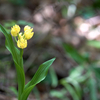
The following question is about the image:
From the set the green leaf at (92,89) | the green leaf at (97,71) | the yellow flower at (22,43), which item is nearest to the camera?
the yellow flower at (22,43)

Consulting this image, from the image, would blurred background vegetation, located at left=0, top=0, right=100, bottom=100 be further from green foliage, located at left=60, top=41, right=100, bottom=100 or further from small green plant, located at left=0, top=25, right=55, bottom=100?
small green plant, located at left=0, top=25, right=55, bottom=100

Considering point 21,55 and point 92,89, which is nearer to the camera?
point 21,55

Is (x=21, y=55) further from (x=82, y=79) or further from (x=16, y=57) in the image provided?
(x=82, y=79)

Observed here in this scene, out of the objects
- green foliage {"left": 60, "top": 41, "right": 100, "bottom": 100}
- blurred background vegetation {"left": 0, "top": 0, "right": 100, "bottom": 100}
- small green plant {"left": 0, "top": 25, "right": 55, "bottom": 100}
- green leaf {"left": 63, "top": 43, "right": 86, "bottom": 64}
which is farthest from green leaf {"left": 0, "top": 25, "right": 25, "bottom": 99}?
green leaf {"left": 63, "top": 43, "right": 86, "bottom": 64}

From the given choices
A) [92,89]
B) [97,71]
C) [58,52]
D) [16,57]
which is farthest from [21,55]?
[58,52]

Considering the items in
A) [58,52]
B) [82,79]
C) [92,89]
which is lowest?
[92,89]

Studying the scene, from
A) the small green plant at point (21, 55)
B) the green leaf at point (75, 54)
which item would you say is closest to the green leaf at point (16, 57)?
the small green plant at point (21, 55)

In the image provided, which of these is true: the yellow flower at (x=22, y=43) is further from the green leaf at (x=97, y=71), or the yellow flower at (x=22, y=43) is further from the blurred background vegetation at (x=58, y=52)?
the green leaf at (x=97, y=71)

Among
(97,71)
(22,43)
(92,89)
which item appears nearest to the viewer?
(22,43)

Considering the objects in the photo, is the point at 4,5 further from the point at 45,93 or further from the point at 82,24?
the point at 45,93

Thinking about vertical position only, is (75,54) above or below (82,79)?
above
